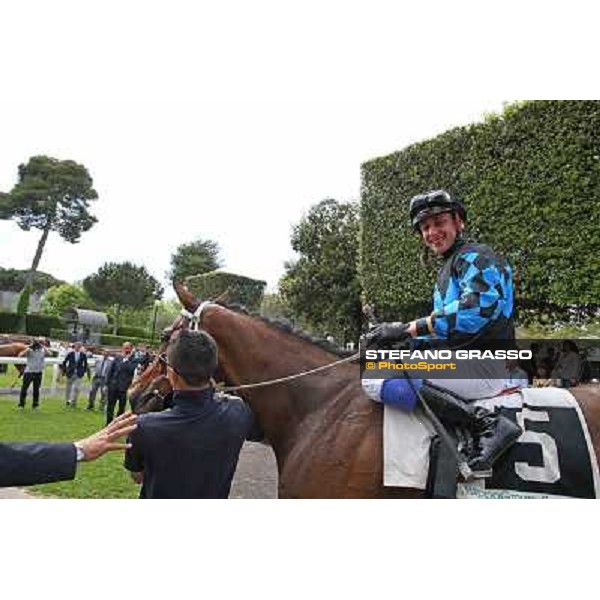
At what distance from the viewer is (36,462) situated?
1.83 metres

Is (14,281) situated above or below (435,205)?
above

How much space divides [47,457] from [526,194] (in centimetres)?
984

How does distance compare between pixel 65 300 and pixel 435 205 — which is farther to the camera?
pixel 65 300

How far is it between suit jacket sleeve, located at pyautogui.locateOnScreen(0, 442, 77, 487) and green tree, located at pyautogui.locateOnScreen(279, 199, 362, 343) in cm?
1715

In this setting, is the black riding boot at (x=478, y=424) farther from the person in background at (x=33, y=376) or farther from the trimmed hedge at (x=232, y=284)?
the trimmed hedge at (x=232, y=284)

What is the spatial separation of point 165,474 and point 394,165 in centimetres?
1159

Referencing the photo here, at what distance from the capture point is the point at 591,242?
29.8 ft

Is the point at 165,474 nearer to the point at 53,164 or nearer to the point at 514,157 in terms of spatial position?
the point at 514,157

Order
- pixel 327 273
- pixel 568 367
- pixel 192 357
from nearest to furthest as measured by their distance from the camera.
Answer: pixel 192 357 → pixel 568 367 → pixel 327 273

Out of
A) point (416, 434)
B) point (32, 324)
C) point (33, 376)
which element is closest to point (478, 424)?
point (416, 434)

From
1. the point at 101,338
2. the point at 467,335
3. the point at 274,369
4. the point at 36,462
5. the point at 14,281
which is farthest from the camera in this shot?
the point at 14,281

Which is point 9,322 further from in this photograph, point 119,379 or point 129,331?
point 119,379

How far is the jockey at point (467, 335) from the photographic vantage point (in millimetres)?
2605

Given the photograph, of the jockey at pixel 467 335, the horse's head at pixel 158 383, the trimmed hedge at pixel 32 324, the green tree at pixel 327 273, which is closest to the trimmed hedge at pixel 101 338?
the trimmed hedge at pixel 32 324
